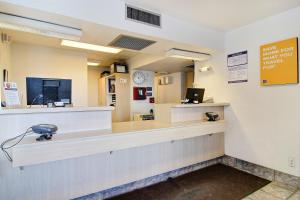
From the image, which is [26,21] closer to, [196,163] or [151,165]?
[151,165]

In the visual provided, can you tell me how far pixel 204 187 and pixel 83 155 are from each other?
5.62 feet

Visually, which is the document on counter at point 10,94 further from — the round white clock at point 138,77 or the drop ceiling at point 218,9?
the round white clock at point 138,77

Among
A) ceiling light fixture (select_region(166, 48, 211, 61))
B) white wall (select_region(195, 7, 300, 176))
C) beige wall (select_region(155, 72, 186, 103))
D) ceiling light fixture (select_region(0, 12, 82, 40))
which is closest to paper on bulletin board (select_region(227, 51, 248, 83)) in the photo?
white wall (select_region(195, 7, 300, 176))

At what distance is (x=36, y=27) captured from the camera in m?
1.85

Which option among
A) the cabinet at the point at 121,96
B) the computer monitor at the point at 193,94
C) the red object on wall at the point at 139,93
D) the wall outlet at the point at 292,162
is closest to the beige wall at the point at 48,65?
the cabinet at the point at 121,96

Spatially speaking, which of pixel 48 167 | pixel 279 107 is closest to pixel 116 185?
pixel 48 167

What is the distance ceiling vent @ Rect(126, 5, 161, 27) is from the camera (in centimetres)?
211

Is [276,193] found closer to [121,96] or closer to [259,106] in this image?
[259,106]

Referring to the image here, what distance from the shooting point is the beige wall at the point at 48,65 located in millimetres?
3369

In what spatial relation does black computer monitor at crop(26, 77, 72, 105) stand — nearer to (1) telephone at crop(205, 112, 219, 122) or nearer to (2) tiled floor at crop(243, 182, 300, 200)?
(1) telephone at crop(205, 112, 219, 122)

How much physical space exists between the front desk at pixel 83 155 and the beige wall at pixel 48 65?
Result: 207cm

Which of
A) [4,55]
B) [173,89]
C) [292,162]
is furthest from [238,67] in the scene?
[4,55]

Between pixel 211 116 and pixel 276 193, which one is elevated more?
pixel 211 116

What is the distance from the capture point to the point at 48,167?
1.86m
